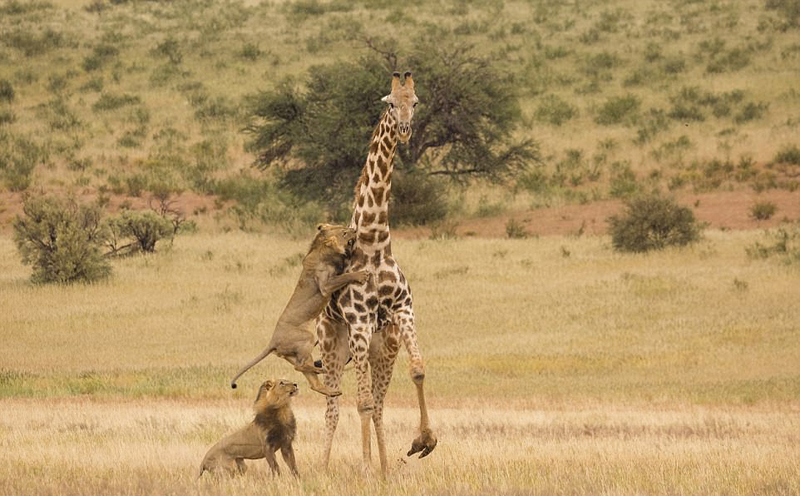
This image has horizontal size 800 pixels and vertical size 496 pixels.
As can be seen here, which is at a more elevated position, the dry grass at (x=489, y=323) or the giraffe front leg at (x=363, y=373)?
the giraffe front leg at (x=363, y=373)

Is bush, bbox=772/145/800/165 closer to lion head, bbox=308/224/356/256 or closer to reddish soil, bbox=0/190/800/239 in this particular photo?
reddish soil, bbox=0/190/800/239

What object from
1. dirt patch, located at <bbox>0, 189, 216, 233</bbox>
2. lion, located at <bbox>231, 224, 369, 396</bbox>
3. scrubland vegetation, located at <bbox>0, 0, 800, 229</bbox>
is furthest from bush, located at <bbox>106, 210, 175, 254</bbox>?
lion, located at <bbox>231, 224, 369, 396</bbox>

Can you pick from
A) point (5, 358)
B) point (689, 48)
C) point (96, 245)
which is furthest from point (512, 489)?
point (689, 48)

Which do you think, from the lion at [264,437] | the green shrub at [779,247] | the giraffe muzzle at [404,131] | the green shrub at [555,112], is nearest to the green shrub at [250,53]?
the green shrub at [555,112]

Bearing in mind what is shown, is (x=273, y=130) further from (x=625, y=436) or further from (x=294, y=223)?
(x=625, y=436)

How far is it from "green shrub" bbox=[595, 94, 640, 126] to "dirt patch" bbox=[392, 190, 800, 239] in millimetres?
10744

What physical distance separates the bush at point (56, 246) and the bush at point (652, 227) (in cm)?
1044

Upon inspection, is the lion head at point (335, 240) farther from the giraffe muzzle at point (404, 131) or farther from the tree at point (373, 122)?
Result: the tree at point (373, 122)

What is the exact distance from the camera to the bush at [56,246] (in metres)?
25.0

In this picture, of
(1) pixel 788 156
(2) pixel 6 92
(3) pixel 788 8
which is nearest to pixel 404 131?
(1) pixel 788 156

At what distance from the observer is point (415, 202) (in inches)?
1286

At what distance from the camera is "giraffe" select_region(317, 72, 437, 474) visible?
29.0 feet

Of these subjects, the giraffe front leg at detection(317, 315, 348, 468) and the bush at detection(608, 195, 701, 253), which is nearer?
the giraffe front leg at detection(317, 315, 348, 468)

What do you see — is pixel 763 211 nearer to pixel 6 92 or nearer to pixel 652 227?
pixel 652 227
